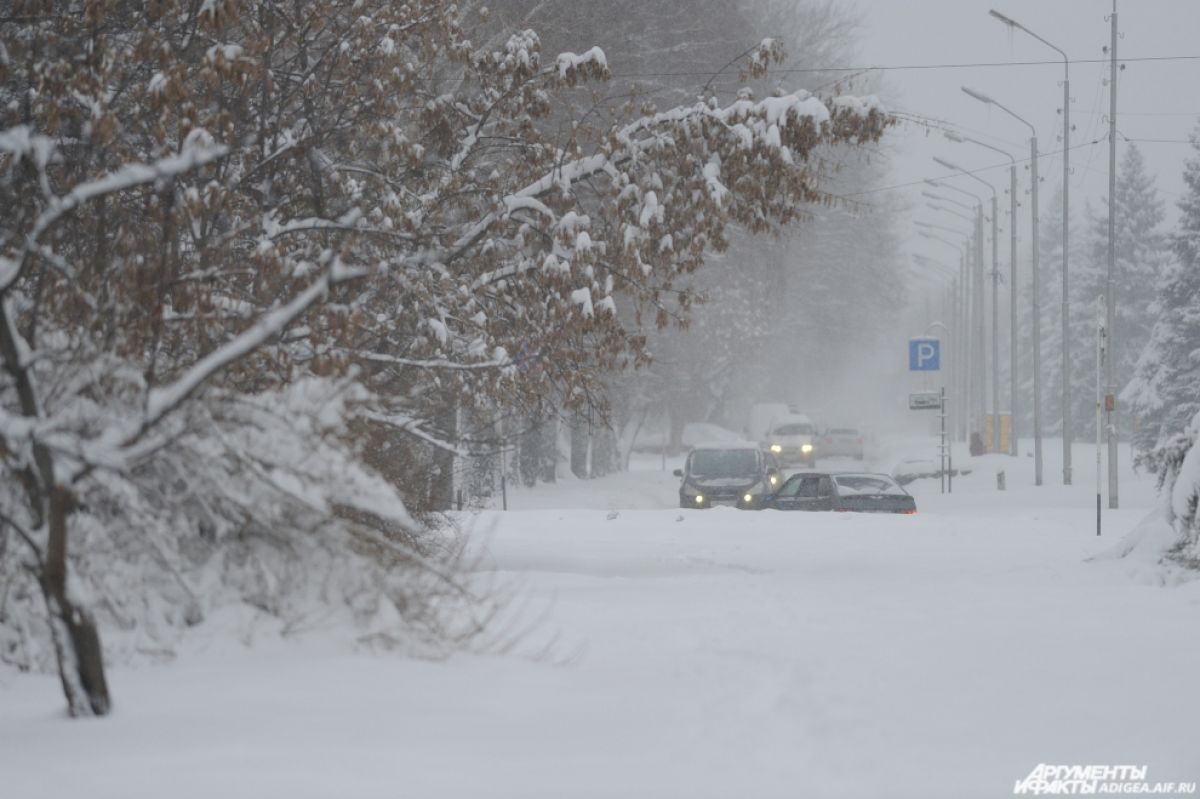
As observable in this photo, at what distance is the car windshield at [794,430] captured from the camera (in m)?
56.4

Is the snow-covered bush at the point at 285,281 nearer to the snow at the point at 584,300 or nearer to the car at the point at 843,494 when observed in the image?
the snow at the point at 584,300

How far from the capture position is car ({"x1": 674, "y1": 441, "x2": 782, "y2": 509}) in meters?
31.3

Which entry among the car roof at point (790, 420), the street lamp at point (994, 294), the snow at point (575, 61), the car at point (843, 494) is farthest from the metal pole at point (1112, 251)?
the car roof at point (790, 420)

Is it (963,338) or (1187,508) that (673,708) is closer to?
(1187,508)

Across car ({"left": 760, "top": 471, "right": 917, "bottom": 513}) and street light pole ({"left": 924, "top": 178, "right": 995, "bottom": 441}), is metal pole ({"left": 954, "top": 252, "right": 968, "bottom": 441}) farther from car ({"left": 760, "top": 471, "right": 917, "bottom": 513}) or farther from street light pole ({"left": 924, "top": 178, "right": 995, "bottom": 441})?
car ({"left": 760, "top": 471, "right": 917, "bottom": 513})

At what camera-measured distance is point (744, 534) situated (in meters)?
21.2

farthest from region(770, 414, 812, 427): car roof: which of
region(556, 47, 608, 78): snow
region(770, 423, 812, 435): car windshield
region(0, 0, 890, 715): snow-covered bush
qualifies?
region(556, 47, 608, 78): snow

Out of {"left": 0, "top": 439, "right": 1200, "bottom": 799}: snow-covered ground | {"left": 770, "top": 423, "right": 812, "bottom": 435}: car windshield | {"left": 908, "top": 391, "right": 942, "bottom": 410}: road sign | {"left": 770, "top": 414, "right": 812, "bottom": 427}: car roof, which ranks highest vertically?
{"left": 908, "top": 391, "right": 942, "bottom": 410}: road sign

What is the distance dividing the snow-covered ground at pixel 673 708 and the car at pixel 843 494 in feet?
41.6

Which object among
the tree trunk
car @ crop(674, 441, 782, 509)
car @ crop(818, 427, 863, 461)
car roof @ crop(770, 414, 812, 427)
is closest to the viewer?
the tree trunk

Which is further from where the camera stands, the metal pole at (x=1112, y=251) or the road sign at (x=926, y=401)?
the road sign at (x=926, y=401)

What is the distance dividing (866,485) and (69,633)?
20628mm

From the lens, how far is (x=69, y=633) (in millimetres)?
6750

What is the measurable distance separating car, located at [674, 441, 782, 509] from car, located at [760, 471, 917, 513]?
403 centimetres
